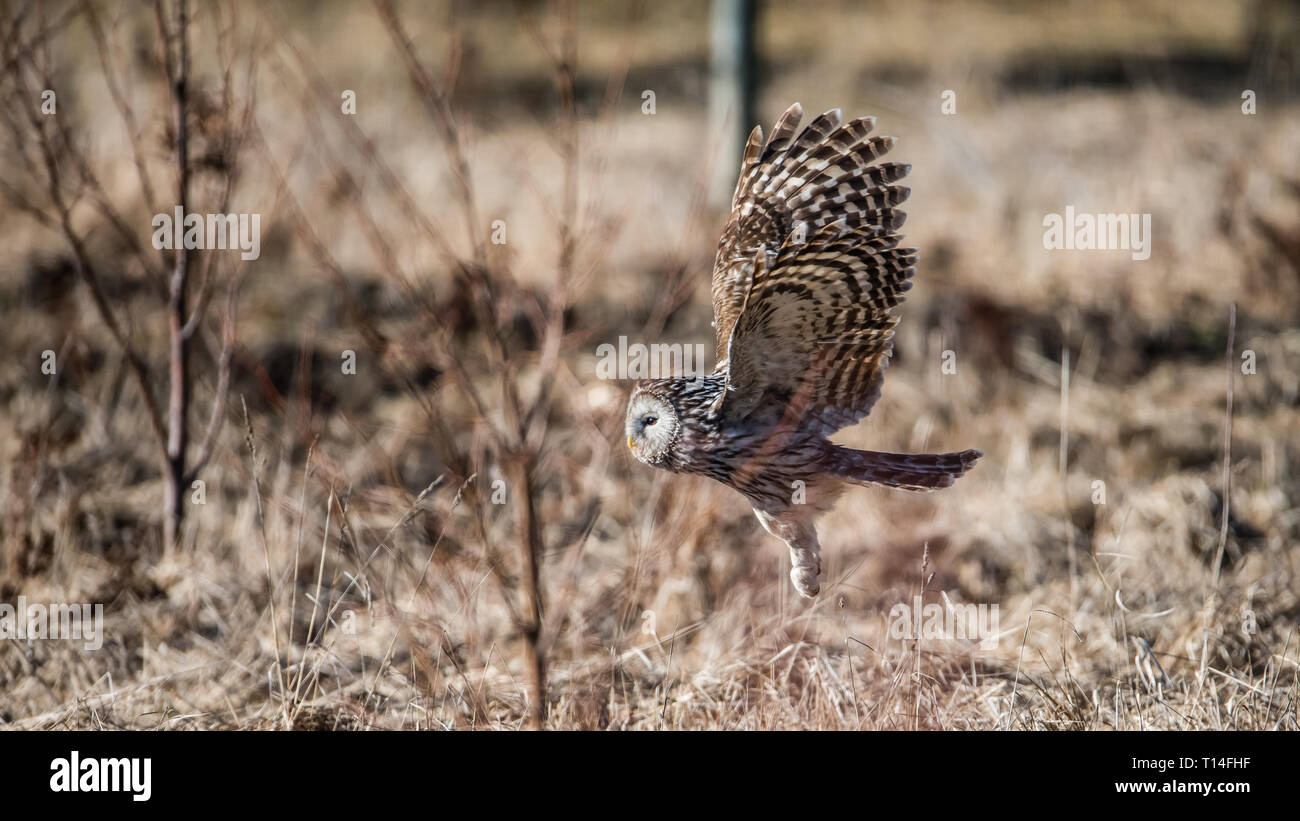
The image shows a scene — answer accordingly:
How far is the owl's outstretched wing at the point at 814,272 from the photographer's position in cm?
322

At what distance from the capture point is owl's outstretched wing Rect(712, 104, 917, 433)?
322cm

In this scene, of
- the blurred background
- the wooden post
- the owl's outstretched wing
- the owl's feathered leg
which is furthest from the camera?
the wooden post

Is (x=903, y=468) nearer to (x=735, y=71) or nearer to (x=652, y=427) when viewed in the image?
(x=652, y=427)

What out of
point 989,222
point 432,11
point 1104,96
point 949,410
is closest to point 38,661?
point 949,410

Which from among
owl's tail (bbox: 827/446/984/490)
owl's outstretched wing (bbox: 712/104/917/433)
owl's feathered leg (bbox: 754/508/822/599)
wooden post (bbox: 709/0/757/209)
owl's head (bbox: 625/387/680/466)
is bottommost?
owl's feathered leg (bbox: 754/508/822/599)

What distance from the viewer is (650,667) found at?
170 inches

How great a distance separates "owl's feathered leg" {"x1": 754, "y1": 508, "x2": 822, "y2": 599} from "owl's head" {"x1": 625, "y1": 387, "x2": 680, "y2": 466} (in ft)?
1.40

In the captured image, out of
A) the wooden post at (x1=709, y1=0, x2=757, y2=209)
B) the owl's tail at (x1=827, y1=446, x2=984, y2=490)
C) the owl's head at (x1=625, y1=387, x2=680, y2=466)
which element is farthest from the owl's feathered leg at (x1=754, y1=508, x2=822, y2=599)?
the wooden post at (x1=709, y1=0, x2=757, y2=209)

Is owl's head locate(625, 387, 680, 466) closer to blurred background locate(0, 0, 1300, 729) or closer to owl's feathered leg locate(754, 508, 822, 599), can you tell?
blurred background locate(0, 0, 1300, 729)

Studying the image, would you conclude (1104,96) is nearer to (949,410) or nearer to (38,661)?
(949,410)

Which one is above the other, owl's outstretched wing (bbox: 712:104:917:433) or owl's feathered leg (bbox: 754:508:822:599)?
owl's outstretched wing (bbox: 712:104:917:433)

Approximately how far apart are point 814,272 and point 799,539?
3.15 feet

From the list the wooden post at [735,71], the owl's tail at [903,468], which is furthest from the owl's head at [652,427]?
the wooden post at [735,71]

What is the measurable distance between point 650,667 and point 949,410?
3.29m
